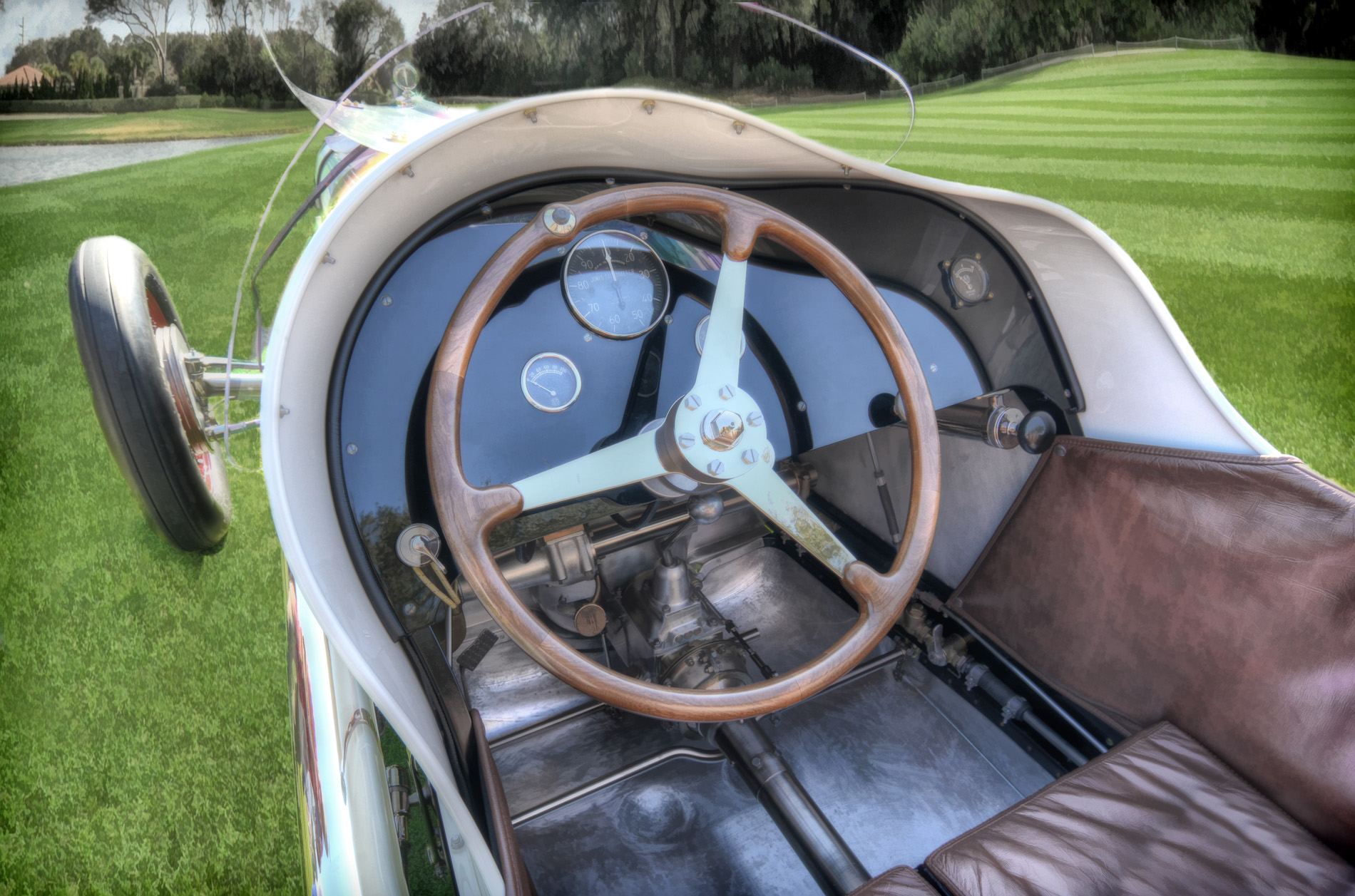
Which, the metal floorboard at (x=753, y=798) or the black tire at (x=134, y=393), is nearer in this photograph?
the black tire at (x=134, y=393)

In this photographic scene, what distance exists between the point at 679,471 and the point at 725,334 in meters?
0.23

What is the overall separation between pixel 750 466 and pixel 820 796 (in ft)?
3.15

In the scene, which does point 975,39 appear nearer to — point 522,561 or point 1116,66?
point 522,561

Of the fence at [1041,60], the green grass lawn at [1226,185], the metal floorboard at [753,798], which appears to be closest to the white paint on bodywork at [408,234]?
the metal floorboard at [753,798]

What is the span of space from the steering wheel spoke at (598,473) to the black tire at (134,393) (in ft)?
2.77

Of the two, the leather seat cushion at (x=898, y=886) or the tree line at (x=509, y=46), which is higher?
the tree line at (x=509, y=46)

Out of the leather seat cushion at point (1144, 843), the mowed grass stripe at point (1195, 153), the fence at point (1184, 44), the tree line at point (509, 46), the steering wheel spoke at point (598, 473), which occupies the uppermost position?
the fence at point (1184, 44)

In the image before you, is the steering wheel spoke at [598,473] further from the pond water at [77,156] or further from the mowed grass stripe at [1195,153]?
the mowed grass stripe at [1195,153]

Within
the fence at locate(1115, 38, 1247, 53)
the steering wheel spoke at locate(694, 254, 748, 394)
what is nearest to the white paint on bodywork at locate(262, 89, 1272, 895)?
the steering wheel spoke at locate(694, 254, 748, 394)

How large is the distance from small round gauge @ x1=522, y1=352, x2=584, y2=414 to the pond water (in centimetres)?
260

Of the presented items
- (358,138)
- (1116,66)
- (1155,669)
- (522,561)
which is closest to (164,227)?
(358,138)

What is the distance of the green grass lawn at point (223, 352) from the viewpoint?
1.66 metres

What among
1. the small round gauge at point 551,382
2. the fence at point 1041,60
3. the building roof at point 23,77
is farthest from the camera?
the fence at point 1041,60

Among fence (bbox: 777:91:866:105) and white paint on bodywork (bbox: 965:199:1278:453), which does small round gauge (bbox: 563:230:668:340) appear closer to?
fence (bbox: 777:91:866:105)
